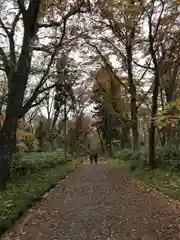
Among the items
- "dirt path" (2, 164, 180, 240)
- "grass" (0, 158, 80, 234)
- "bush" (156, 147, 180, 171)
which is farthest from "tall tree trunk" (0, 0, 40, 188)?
"bush" (156, 147, 180, 171)

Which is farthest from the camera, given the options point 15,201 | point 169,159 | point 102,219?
point 169,159

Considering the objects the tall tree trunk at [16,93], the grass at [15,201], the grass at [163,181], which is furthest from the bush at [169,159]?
the tall tree trunk at [16,93]

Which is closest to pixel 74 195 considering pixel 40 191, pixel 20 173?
pixel 40 191

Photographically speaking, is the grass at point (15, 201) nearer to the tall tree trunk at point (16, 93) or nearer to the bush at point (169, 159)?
the tall tree trunk at point (16, 93)

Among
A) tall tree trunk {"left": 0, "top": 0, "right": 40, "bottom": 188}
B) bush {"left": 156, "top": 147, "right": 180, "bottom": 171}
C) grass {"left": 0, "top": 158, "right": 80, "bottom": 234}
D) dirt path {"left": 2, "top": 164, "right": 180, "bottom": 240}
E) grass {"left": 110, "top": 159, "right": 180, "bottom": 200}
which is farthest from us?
bush {"left": 156, "top": 147, "right": 180, "bottom": 171}

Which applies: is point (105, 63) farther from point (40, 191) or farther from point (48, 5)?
point (40, 191)

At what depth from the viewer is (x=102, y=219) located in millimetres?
9141

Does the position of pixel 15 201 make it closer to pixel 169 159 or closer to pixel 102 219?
pixel 102 219

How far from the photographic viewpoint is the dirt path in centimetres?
767

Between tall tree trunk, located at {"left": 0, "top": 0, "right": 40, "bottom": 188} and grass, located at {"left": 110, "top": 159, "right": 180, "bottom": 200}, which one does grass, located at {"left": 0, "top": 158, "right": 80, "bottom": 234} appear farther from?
grass, located at {"left": 110, "top": 159, "right": 180, "bottom": 200}

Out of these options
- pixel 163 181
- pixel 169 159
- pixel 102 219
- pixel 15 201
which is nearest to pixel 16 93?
pixel 15 201

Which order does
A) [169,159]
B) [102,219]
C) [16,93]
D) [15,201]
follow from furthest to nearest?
[169,159], [16,93], [15,201], [102,219]

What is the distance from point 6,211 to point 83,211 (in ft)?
7.52

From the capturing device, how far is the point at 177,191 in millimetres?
12883
